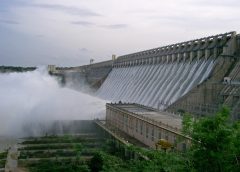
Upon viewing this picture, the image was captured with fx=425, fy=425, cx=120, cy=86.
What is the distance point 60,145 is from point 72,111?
15.7m

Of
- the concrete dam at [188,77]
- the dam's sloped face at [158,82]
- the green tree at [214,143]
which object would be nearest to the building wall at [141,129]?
the concrete dam at [188,77]

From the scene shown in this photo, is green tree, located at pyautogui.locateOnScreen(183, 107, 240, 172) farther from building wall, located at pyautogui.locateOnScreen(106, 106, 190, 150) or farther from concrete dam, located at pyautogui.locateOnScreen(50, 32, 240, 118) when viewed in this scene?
concrete dam, located at pyautogui.locateOnScreen(50, 32, 240, 118)

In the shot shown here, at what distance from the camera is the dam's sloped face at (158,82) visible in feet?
140

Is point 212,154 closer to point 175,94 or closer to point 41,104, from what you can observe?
point 175,94

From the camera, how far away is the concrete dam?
36.5 meters

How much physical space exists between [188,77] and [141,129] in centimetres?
1403

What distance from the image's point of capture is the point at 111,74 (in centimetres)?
8400

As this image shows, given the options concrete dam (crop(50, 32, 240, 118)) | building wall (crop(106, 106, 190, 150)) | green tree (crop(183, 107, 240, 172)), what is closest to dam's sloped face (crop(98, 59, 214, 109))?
concrete dam (crop(50, 32, 240, 118))

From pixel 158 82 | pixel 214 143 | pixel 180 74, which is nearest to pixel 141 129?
pixel 180 74

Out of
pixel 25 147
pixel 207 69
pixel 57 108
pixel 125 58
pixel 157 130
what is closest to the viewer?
pixel 157 130

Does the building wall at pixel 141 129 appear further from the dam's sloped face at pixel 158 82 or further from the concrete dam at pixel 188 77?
the dam's sloped face at pixel 158 82

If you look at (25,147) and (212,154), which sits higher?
(212,154)

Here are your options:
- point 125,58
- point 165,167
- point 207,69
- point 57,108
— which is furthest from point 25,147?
point 125,58

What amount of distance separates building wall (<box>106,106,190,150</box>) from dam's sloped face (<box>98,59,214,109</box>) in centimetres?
579
